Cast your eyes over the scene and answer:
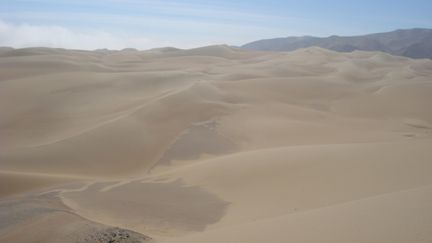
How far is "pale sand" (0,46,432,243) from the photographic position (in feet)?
17.1

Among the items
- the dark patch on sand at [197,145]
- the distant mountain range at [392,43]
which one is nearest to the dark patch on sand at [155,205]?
the dark patch on sand at [197,145]

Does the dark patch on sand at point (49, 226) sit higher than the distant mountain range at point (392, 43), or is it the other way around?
the distant mountain range at point (392, 43)

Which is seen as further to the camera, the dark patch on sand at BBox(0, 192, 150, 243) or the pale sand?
the dark patch on sand at BBox(0, 192, 150, 243)

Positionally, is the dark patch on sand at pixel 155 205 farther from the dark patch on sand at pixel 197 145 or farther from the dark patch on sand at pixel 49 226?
the dark patch on sand at pixel 197 145

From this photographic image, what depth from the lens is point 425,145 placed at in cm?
934

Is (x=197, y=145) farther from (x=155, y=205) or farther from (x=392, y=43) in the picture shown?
(x=392, y=43)

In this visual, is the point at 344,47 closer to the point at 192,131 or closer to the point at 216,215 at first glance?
the point at 192,131

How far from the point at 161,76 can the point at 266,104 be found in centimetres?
1003

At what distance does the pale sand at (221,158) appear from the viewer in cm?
522

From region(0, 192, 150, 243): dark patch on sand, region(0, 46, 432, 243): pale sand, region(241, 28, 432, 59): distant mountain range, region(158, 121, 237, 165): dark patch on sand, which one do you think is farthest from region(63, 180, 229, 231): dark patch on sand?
region(241, 28, 432, 59): distant mountain range

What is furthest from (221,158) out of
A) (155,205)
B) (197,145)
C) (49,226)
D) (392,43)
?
(392,43)

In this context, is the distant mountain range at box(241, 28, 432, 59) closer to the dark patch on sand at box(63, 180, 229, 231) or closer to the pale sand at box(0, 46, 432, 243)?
the pale sand at box(0, 46, 432, 243)

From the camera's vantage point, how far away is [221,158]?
34.4 feet

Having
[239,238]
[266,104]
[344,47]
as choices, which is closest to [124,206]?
[239,238]
